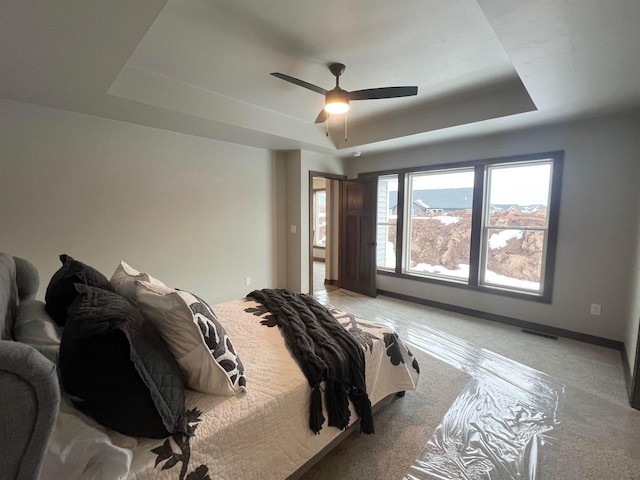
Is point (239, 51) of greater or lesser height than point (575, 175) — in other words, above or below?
above

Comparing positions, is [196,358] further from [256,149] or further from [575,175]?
[575,175]

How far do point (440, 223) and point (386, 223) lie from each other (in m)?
0.93

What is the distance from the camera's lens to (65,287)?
1.44m

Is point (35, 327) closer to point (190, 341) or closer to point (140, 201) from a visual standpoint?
point (190, 341)

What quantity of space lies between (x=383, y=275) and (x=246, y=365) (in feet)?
12.3

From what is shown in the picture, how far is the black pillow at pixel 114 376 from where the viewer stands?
3.09ft

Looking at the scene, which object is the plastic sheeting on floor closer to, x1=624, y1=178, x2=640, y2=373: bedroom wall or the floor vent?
x1=624, y1=178, x2=640, y2=373: bedroom wall

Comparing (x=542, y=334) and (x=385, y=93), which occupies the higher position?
(x=385, y=93)

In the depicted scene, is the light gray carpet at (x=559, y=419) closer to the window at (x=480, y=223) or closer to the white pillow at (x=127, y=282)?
the window at (x=480, y=223)

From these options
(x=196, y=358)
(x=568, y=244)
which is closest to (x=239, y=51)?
(x=196, y=358)

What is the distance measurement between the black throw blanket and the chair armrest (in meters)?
A: 1.01

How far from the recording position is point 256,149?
4254mm

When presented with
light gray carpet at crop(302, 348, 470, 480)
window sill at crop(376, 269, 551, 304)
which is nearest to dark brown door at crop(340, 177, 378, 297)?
window sill at crop(376, 269, 551, 304)

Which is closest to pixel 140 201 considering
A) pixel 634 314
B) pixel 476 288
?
pixel 476 288
